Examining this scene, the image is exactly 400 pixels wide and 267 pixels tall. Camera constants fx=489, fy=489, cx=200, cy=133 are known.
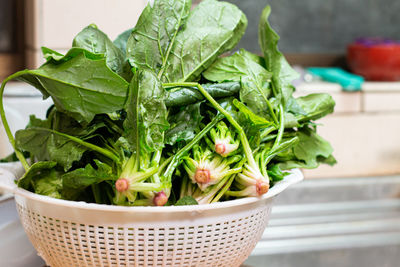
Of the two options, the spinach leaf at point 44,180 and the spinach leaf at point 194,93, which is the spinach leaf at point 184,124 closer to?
the spinach leaf at point 194,93

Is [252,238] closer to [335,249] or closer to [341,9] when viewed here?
[335,249]

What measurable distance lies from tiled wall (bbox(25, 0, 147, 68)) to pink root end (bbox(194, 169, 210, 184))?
4.53 ft

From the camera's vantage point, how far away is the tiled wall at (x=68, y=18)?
1756 mm

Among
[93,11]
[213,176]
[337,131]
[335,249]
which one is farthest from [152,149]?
[337,131]

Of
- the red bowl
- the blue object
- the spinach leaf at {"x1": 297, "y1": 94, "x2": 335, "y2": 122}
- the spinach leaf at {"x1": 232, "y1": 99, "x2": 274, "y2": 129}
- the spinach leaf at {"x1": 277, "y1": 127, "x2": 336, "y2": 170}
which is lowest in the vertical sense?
the blue object

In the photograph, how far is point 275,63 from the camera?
2.43 feet

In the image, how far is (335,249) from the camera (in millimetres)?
1132

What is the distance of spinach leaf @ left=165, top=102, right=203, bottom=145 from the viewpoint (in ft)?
1.89

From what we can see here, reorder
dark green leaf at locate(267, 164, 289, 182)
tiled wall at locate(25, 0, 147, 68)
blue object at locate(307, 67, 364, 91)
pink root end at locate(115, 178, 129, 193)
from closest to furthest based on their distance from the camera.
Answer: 1. pink root end at locate(115, 178, 129, 193)
2. dark green leaf at locate(267, 164, 289, 182)
3. tiled wall at locate(25, 0, 147, 68)
4. blue object at locate(307, 67, 364, 91)

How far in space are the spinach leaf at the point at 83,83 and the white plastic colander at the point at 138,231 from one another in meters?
0.11

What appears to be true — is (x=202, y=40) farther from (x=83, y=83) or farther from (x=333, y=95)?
(x=333, y=95)

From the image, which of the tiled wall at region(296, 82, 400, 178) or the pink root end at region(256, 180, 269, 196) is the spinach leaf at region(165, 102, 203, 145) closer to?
the pink root end at region(256, 180, 269, 196)

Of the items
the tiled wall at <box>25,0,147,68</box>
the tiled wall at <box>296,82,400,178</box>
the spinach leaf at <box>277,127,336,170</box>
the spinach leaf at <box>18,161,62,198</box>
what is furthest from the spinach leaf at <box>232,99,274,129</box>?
the tiled wall at <box>296,82,400,178</box>

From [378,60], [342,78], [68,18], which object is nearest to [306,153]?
[68,18]
